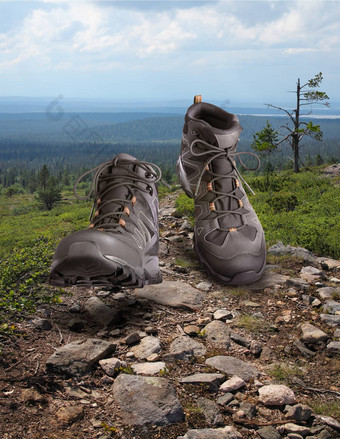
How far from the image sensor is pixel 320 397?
3.20 metres

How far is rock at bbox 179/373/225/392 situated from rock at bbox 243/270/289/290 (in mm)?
1948

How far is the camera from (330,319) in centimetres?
438

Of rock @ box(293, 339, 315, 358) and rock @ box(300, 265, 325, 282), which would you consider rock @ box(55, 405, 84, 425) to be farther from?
rock @ box(300, 265, 325, 282)

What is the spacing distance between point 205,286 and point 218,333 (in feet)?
3.84

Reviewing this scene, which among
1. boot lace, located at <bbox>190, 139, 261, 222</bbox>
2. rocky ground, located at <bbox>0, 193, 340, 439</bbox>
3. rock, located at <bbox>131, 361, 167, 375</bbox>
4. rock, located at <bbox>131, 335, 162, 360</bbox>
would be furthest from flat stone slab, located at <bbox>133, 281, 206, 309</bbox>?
rock, located at <bbox>131, 361, 167, 375</bbox>

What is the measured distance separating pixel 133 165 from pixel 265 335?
2459mm

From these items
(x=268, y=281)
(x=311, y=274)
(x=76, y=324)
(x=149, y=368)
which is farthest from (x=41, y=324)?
(x=311, y=274)

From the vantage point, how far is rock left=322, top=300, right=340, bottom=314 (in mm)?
4574

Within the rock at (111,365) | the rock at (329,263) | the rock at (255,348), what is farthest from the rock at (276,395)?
the rock at (329,263)

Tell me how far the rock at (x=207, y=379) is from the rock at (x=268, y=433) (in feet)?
1.50

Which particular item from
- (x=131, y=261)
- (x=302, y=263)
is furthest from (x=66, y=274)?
(x=302, y=263)

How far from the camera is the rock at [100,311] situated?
4.17 meters

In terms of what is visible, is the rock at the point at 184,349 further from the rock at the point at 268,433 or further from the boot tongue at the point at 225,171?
the boot tongue at the point at 225,171

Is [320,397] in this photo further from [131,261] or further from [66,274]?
[66,274]
